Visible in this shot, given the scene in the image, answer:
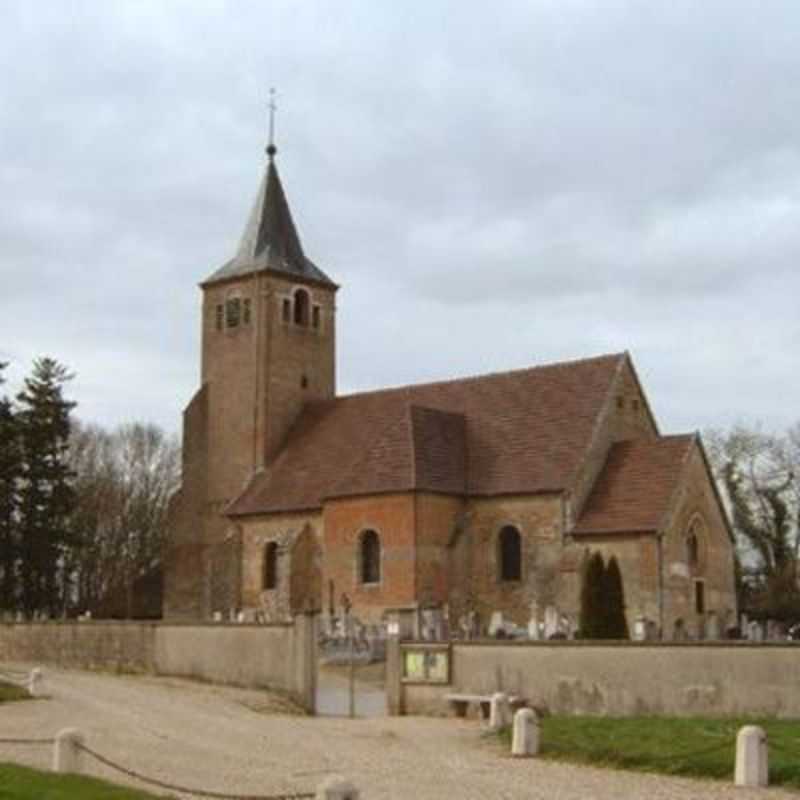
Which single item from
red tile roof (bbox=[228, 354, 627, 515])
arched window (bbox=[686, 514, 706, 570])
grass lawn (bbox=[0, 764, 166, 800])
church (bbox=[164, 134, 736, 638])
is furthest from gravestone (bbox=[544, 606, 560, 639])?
grass lawn (bbox=[0, 764, 166, 800])

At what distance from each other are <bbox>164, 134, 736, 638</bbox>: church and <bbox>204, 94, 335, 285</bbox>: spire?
28 cm

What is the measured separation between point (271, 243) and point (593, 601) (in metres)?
25.0

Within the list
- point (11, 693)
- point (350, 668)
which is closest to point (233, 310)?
point (350, 668)

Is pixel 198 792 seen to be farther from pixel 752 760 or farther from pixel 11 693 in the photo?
pixel 11 693

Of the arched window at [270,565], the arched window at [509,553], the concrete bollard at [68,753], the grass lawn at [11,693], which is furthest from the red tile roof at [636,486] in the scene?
the concrete bollard at [68,753]

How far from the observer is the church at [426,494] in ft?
143

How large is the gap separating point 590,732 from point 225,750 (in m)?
5.28

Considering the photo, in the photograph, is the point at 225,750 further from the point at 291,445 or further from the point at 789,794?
the point at 291,445

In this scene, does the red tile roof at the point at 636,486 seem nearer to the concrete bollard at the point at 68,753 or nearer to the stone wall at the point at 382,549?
the stone wall at the point at 382,549

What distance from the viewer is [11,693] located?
26.8 m

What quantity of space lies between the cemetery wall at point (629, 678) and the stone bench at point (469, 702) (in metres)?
0.19

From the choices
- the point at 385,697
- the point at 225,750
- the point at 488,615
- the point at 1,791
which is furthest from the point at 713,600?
the point at 1,791

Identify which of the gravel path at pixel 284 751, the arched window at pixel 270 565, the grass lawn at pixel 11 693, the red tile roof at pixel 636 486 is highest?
the red tile roof at pixel 636 486

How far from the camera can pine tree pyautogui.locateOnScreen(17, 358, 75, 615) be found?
52.1 meters
